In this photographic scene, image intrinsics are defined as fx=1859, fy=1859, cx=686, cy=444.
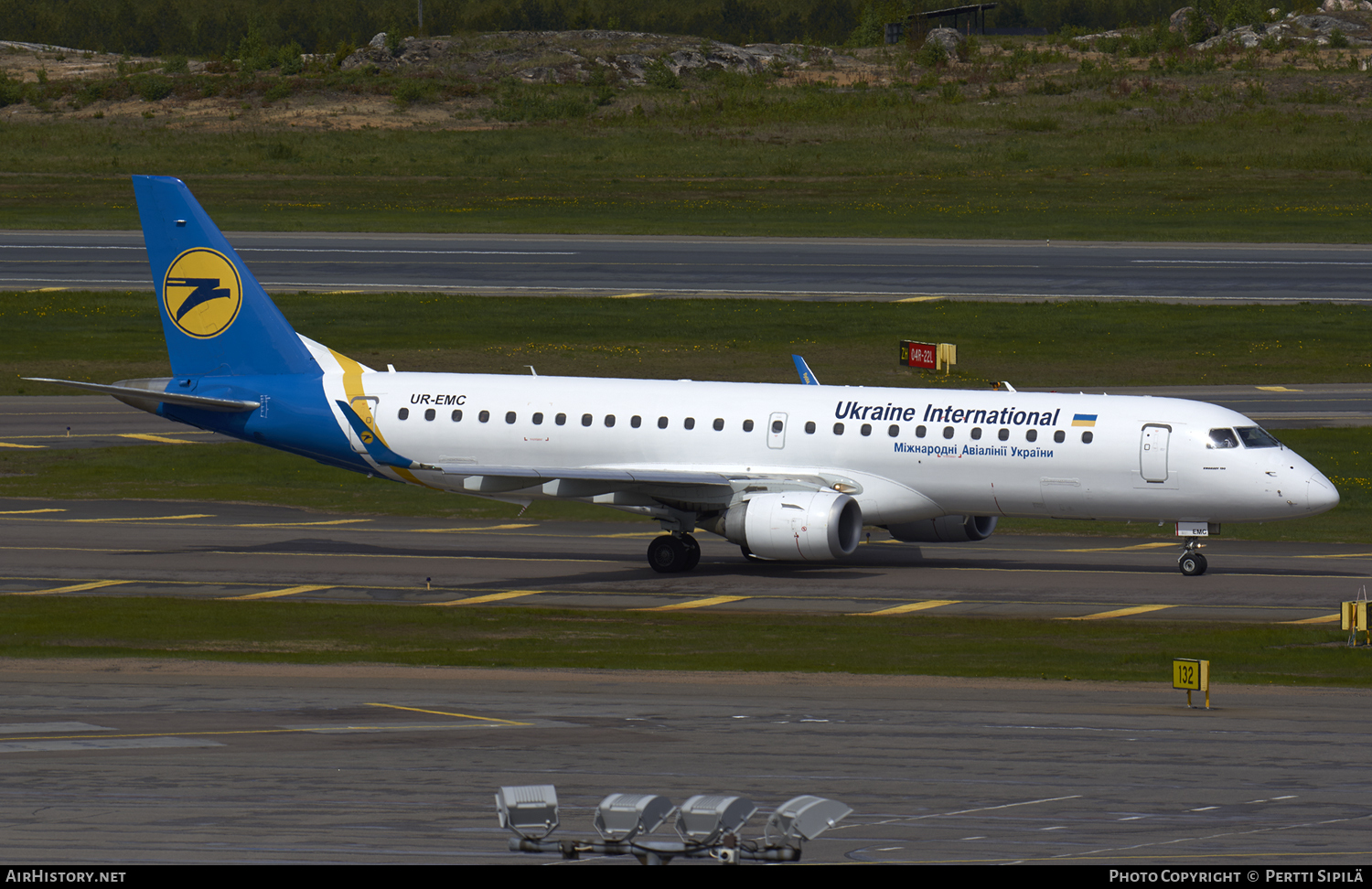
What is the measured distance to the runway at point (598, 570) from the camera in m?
38.0

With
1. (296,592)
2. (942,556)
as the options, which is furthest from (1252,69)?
(296,592)

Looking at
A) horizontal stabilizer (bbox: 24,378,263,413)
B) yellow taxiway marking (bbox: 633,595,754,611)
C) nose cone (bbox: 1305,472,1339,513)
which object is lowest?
yellow taxiway marking (bbox: 633,595,754,611)

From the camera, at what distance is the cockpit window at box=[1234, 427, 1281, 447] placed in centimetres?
3981

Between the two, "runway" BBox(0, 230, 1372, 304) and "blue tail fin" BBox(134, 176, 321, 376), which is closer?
"blue tail fin" BBox(134, 176, 321, 376)

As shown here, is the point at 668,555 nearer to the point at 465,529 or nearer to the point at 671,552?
the point at 671,552

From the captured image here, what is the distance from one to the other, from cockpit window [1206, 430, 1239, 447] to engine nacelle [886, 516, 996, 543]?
5.39m

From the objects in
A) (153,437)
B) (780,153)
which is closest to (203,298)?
(153,437)

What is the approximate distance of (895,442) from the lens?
40875 mm

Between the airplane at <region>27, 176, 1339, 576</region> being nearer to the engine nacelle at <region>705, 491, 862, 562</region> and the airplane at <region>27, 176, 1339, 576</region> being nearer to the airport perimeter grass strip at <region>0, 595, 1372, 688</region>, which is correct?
the engine nacelle at <region>705, 491, 862, 562</region>

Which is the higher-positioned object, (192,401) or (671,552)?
(192,401)

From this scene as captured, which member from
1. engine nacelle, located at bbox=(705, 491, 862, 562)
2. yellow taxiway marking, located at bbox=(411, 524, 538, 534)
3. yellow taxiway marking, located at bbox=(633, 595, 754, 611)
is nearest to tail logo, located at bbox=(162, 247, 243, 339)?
yellow taxiway marking, located at bbox=(411, 524, 538, 534)

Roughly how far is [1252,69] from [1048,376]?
103 m

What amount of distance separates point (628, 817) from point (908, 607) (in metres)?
24.8

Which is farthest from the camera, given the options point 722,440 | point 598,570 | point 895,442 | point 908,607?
point 598,570
